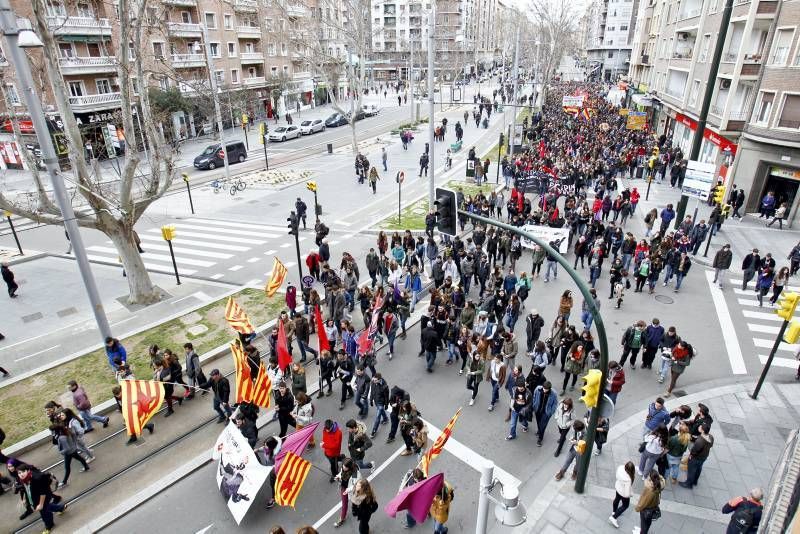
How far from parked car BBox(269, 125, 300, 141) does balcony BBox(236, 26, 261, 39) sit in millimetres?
12791

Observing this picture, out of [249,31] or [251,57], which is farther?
[251,57]

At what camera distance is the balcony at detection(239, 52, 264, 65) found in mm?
55791

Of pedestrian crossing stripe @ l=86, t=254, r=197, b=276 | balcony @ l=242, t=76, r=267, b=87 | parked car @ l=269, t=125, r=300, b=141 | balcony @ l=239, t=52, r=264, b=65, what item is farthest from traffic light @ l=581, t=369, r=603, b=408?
balcony @ l=239, t=52, r=264, b=65

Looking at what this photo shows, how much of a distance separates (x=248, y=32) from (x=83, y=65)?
74.3 feet

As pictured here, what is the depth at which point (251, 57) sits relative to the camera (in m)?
56.9

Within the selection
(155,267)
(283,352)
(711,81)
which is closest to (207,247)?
(155,267)

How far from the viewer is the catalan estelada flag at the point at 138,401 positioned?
9.10 m

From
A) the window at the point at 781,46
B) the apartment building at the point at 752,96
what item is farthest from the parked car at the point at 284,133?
the window at the point at 781,46

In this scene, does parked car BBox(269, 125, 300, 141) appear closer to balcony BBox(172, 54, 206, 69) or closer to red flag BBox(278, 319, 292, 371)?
balcony BBox(172, 54, 206, 69)

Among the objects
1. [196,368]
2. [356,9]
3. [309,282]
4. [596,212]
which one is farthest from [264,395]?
[356,9]

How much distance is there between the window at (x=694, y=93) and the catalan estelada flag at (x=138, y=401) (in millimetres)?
36756

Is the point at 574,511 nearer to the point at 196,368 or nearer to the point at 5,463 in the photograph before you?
the point at 196,368

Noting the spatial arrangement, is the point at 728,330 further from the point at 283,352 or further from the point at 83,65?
the point at 83,65

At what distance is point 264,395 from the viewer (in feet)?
33.7
